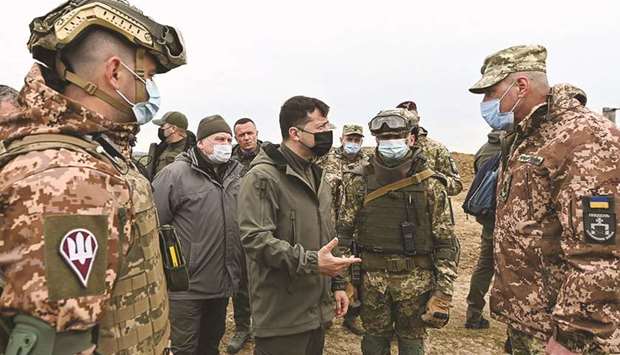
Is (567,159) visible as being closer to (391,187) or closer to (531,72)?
(531,72)

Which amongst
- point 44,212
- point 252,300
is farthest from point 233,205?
point 44,212

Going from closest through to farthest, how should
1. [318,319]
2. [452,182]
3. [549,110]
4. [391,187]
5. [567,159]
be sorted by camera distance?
[567,159] < [549,110] < [318,319] < [391,187] < [452,182]

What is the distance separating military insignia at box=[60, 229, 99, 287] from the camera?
1384mm

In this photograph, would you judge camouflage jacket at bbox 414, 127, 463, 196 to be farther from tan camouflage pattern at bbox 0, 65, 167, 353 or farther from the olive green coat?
tan camouflage pattern at bbox 0, 65, 167, 353

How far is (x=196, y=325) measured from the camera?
3943 millimetres

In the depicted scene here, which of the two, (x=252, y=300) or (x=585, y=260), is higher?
(x=585, y=260)

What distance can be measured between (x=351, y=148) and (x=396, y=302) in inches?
127

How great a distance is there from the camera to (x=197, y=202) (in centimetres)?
404

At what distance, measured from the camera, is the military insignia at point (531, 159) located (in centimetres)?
254

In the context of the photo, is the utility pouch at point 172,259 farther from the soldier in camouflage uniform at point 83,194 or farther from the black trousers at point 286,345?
the black trousers at point 286,345

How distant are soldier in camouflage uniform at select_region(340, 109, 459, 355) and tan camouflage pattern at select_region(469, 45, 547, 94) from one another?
1.04 metres

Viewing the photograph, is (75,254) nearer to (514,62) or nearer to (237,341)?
(514,62)

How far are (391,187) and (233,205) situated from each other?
4.63ft

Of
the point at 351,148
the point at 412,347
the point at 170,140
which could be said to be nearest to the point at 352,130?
the point at 351,148
